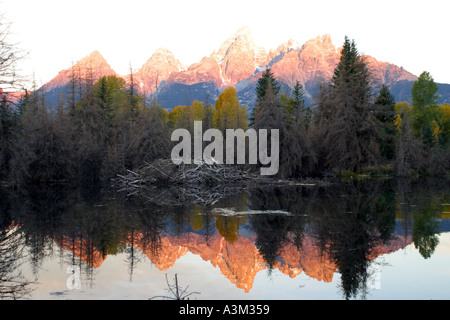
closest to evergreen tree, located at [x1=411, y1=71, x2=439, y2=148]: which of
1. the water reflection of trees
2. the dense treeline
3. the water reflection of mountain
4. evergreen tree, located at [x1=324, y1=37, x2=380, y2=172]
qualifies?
the dense treeline

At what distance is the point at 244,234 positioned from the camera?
8609 mm

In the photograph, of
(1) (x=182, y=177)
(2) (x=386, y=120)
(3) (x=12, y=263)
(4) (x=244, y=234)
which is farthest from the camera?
(2) (x=386, y=120)

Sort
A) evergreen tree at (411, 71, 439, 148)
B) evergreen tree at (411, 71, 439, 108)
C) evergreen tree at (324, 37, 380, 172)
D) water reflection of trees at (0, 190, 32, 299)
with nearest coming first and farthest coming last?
water reflection of trees at (0, 190, 32, 299) < evergreen tree at (324, 37, 380, 172) < evergreen tree at (411, 71, 439, 148) < evergreen tree at (411, 71, 439, 108)

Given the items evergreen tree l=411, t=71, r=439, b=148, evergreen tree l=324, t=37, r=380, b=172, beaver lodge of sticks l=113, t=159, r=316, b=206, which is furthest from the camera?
evergreen tree l=411, t=71, r=439, b=148

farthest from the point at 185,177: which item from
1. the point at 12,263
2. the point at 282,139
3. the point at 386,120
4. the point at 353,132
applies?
the point at 386,120

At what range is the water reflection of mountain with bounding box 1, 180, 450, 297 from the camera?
6398 mm

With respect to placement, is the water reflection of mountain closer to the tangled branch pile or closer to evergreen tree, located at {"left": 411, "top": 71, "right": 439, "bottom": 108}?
the tangled branch pile

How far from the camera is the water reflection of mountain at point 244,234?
6398mm

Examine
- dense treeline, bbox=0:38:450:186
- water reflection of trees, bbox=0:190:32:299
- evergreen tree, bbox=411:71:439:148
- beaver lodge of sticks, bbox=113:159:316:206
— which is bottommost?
water reflection of trees, bbox=0:190:32:299

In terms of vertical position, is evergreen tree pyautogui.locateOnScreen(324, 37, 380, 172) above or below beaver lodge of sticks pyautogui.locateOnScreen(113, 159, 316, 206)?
above

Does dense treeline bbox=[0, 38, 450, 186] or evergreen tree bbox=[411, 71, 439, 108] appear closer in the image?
dense treeline bbox=[0, 38, 450, 186]

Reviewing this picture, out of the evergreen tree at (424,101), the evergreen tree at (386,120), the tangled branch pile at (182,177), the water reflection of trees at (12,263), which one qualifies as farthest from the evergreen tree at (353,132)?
the water reflection of trees at (12,263)

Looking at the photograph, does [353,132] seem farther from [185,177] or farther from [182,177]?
[182,177]

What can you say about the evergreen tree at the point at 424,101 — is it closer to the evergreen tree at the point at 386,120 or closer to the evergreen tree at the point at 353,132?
the evergreen tree at the point at 386,120
